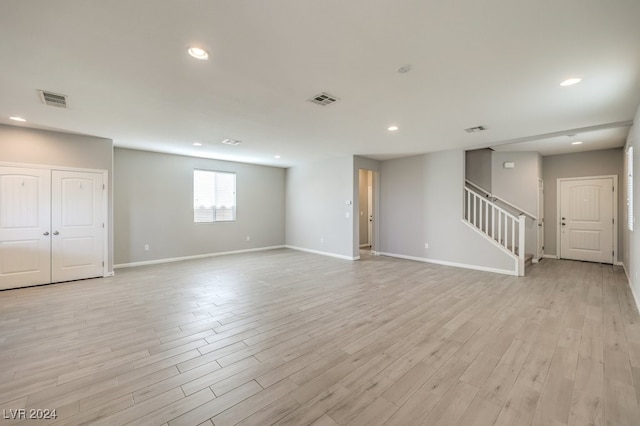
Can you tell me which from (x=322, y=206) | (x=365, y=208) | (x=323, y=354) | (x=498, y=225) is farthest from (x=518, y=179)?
(x=323, y=354)

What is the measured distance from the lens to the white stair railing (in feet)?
17.7

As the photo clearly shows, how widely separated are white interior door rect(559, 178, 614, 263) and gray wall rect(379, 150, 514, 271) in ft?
9.72

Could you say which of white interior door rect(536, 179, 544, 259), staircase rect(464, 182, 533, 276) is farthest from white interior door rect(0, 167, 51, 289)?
white interior door rect(536, 179, 544, 259)

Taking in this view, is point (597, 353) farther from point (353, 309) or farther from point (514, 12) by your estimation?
point (514, 12)

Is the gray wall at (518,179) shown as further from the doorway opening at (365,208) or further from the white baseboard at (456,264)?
the doorway opening at (365,208)

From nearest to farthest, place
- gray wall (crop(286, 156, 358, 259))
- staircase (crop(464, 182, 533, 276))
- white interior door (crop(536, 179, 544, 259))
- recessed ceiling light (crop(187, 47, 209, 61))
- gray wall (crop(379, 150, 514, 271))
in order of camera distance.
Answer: recessed ceiling light (crop(187, 47, 209, 61)) → staircase (crop(464, 182, 533, 276)) → gray wall (crop(379, 150, 514, 271)) → white interior door (crop(536, 179, 544, 259)) → gray wall (crop(286, 156, 358, 259))

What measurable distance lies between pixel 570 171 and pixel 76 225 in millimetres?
11255

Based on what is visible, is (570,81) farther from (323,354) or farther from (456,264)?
(456,264)

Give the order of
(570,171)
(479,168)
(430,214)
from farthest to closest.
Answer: (479,168), (570,171), (430,214)

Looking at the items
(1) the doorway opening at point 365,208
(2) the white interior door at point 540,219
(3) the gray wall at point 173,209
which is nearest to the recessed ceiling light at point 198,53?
(3) the gray wall at point 173,209

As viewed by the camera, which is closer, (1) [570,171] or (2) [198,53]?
(2) [198,53]

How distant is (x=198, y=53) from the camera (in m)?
2.37

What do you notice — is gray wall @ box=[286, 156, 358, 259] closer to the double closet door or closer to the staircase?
the staircase

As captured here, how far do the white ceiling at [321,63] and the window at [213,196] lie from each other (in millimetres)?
3015
